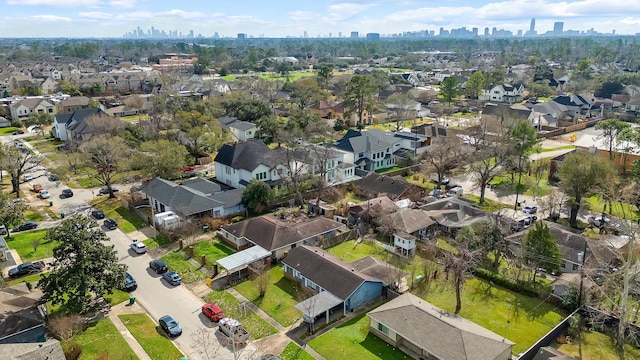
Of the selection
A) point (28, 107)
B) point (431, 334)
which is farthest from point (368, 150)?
point (28, 107)

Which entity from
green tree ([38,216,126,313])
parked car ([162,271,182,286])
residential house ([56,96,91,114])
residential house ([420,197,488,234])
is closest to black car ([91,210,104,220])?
parked car ([162,271,182,286])

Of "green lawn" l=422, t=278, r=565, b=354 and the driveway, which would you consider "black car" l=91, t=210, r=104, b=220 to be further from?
"green lawn" l=422, t=278, r=565, b=354

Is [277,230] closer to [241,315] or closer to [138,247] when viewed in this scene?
[241,315]

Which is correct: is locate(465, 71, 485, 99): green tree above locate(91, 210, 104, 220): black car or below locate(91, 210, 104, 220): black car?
above

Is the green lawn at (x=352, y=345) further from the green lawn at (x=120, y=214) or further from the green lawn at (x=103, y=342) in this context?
the green lawn at (x=120, y=214)

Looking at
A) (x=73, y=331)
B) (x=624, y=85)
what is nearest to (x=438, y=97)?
(x=624, y=85)
